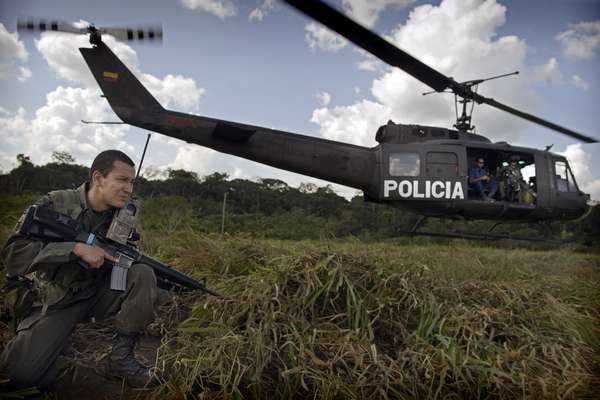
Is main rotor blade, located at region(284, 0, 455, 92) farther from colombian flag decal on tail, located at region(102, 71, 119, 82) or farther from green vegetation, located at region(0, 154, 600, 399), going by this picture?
colombian flag decal on tail, located at region(102, 71, 119, 82)

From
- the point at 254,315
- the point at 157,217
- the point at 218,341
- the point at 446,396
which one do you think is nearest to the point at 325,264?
the point at 254,315

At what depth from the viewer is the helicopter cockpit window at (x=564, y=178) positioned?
6437 mm

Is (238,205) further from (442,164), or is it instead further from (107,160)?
(107,160)

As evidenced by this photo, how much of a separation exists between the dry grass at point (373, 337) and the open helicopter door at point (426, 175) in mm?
3003

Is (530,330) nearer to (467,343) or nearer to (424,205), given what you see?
(467,343)

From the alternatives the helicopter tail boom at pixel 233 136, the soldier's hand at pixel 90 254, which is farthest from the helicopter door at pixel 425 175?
the soldier's hand at pixel 90 254

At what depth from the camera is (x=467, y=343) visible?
208 cm

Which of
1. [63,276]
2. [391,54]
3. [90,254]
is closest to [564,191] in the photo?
[391,54]

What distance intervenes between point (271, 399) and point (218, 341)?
41 cm

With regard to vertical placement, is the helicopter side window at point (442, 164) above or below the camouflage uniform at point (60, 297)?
above

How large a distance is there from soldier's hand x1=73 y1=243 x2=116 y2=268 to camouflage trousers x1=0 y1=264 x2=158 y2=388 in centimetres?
30

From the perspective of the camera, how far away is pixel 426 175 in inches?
230

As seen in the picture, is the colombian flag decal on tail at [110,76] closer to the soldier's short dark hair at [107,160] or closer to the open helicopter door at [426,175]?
the soldier's short dark hair at [107,160]

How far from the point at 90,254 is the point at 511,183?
6.30m
